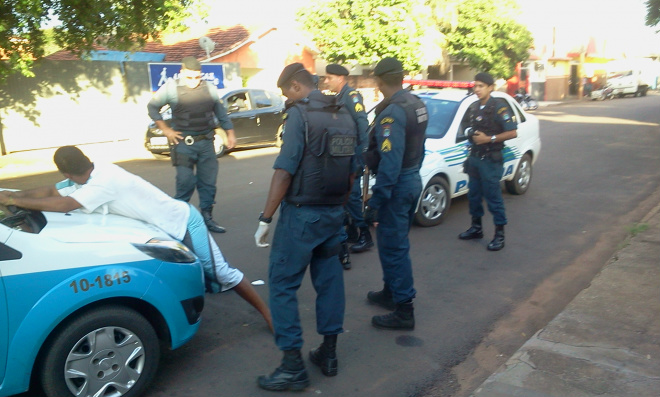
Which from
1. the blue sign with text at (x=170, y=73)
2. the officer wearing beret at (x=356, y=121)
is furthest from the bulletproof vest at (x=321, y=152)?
the blue sign with text at (x=170, y=73)

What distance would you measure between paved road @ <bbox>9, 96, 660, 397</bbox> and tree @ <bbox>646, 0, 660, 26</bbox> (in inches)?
410

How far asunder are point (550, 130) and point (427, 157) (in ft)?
43.6

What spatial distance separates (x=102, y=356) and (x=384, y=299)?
7.49ft

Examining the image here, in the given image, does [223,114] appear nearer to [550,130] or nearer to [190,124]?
[190,124]

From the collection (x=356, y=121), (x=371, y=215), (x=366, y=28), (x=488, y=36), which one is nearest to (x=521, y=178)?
(x=356, y=121)

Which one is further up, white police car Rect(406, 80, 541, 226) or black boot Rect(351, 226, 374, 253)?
white police car Rect(406, 80, 541, 226)

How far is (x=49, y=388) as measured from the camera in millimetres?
3004

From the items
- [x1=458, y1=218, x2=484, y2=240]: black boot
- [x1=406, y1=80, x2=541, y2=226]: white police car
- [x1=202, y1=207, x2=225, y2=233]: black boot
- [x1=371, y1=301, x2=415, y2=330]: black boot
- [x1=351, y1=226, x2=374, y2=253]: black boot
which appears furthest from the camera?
[x1=406, y1=80, x2=541, y2=226]: white police car

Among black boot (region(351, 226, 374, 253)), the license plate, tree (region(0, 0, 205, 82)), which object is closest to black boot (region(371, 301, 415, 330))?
black boot (region(351, 226, 374, 253))

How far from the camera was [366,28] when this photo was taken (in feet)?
66.7

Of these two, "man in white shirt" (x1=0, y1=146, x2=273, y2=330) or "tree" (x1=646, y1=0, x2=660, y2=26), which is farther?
"tree" (x1=646, y1=0, x2=660, y2=26)

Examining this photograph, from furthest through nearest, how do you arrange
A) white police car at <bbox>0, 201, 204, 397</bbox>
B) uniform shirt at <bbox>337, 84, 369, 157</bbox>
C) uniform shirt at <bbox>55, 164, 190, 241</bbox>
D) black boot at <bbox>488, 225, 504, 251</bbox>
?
black boot at <bbox>488, 225, 504, 251</bbox>
uniform shirt at <bbox>337, 84, 369, 157</bbox>
uniform shirt at <bbox>55, 164, 190, 241</bbox>
white police car at <bbox>0, 201, 204, 397</bbox>

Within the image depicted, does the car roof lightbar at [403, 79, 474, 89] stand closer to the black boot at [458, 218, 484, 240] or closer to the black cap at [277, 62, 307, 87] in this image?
the black boot at [458, 218, 484, 240]

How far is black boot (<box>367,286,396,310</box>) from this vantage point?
4734 mm
